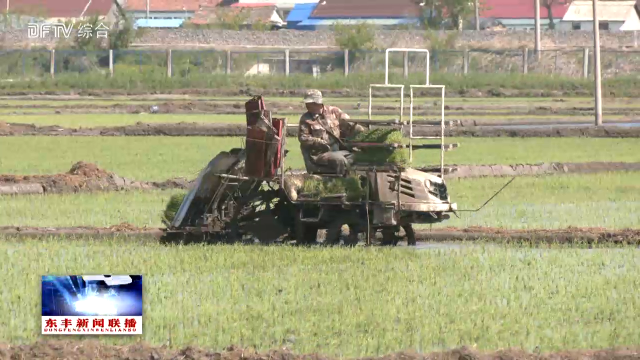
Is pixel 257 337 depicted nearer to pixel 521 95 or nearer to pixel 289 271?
pixel 289 271

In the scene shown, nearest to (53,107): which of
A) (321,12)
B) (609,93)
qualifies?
(609,93)

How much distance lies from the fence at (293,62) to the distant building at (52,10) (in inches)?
635

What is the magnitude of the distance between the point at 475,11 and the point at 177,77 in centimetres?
3639

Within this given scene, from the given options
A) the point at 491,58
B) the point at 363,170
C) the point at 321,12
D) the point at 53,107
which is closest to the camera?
the point at 363,170

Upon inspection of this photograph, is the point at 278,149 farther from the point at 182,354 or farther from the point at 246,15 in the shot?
the point at 246,15

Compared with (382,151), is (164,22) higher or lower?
higher

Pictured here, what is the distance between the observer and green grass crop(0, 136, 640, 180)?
3038cm

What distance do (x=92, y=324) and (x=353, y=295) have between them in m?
4.39

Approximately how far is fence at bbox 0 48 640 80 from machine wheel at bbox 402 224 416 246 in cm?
5257

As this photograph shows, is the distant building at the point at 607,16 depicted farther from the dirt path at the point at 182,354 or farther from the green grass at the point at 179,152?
the dirt path at the point at 182,354

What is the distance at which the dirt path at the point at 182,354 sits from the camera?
399 inches

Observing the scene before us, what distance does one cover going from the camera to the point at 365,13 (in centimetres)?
10900

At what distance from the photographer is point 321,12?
111750mm

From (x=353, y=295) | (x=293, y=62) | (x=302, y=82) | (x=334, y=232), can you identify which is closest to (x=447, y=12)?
(x=293, y=62)
